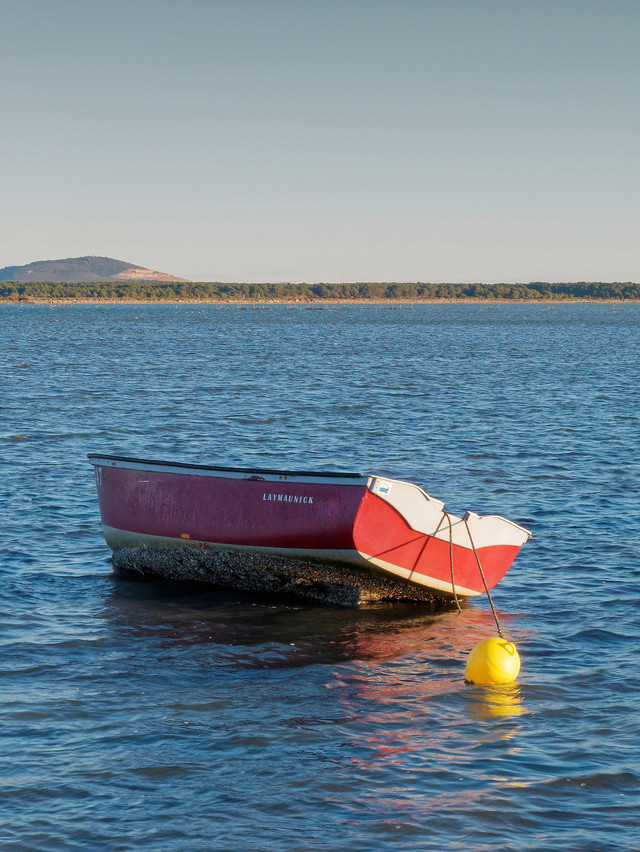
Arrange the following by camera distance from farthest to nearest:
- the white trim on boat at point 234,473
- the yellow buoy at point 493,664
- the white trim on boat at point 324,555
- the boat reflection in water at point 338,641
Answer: the white trim on boat at point 324,555
the white trim on boat at point 234,473
the yellow buoy at point 493,664
the boat reflection in water at point 338,641

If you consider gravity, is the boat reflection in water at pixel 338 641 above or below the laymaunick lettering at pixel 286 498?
below

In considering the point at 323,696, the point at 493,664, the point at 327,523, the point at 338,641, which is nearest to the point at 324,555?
the point at 327,523

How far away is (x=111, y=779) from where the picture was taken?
25.8 ft

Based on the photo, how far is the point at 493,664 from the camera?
32.6ft

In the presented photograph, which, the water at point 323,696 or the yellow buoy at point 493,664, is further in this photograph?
the yellow buoy at point 493,664

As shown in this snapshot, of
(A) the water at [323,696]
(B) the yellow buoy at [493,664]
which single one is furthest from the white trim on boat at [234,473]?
(B) the yellow buoy at [493,664]

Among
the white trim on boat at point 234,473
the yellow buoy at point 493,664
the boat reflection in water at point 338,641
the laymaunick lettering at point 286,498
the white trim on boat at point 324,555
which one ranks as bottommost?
the boat reflection in water at point 338,641

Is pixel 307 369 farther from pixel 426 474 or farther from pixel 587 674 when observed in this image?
pixel 587 674

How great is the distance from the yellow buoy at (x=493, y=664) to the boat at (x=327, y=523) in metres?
2.04

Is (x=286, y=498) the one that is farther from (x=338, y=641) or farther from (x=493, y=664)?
(x=493, y=664)

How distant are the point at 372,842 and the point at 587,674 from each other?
164 inches

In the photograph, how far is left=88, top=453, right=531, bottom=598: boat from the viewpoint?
39.2ft

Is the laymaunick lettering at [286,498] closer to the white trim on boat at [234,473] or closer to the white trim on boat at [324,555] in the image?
the white trim on boat at [234,473]

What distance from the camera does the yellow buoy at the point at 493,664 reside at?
32.6 feet
